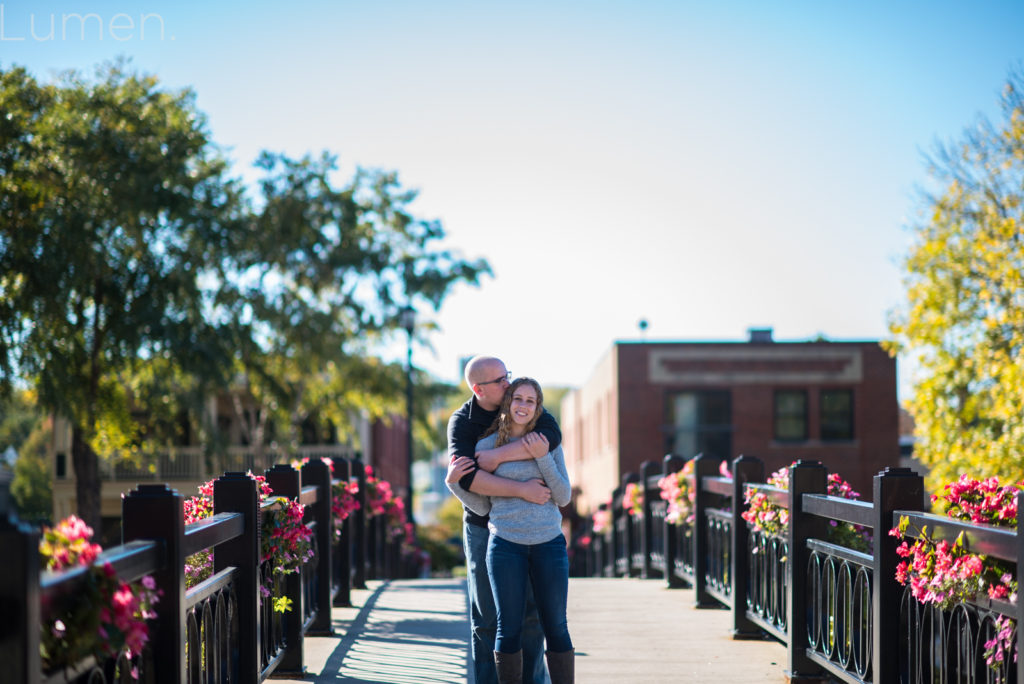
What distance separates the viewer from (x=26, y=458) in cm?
5616

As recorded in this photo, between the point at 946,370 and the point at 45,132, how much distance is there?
2219 cm

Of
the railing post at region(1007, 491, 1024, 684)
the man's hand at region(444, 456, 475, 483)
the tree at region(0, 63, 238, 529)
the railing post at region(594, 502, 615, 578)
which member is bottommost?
the railing post at region(594, 502, 615, 578)

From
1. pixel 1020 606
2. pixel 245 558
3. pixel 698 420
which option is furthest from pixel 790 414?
pixel 1020 606

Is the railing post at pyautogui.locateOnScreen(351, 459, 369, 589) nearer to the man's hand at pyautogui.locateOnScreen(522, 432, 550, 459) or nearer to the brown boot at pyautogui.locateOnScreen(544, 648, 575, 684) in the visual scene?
the brown boot at pyautogui.locateOnScreen(544, 648, 575, 684)

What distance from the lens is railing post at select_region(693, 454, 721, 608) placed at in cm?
936

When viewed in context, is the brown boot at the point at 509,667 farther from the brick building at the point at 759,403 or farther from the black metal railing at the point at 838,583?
the brick building at the point at 759,403

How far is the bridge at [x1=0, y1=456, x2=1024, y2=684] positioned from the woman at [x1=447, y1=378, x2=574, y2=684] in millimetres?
1247

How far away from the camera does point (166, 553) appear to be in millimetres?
3967

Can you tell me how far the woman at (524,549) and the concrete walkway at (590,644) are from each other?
54.9 inches

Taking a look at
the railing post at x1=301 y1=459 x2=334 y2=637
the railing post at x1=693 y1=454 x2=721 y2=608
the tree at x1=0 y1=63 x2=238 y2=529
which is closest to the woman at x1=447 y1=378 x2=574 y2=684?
the railing post at x1=301 y1=459 x2=334 y2=637

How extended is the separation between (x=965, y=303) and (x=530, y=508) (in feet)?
81.6

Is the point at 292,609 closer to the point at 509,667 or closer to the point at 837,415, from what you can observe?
the point at 509,667

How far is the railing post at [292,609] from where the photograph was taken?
634 centimetres

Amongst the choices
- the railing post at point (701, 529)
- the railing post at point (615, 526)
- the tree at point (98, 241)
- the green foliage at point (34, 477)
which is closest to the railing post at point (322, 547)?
the railing post at point (701, 529)
